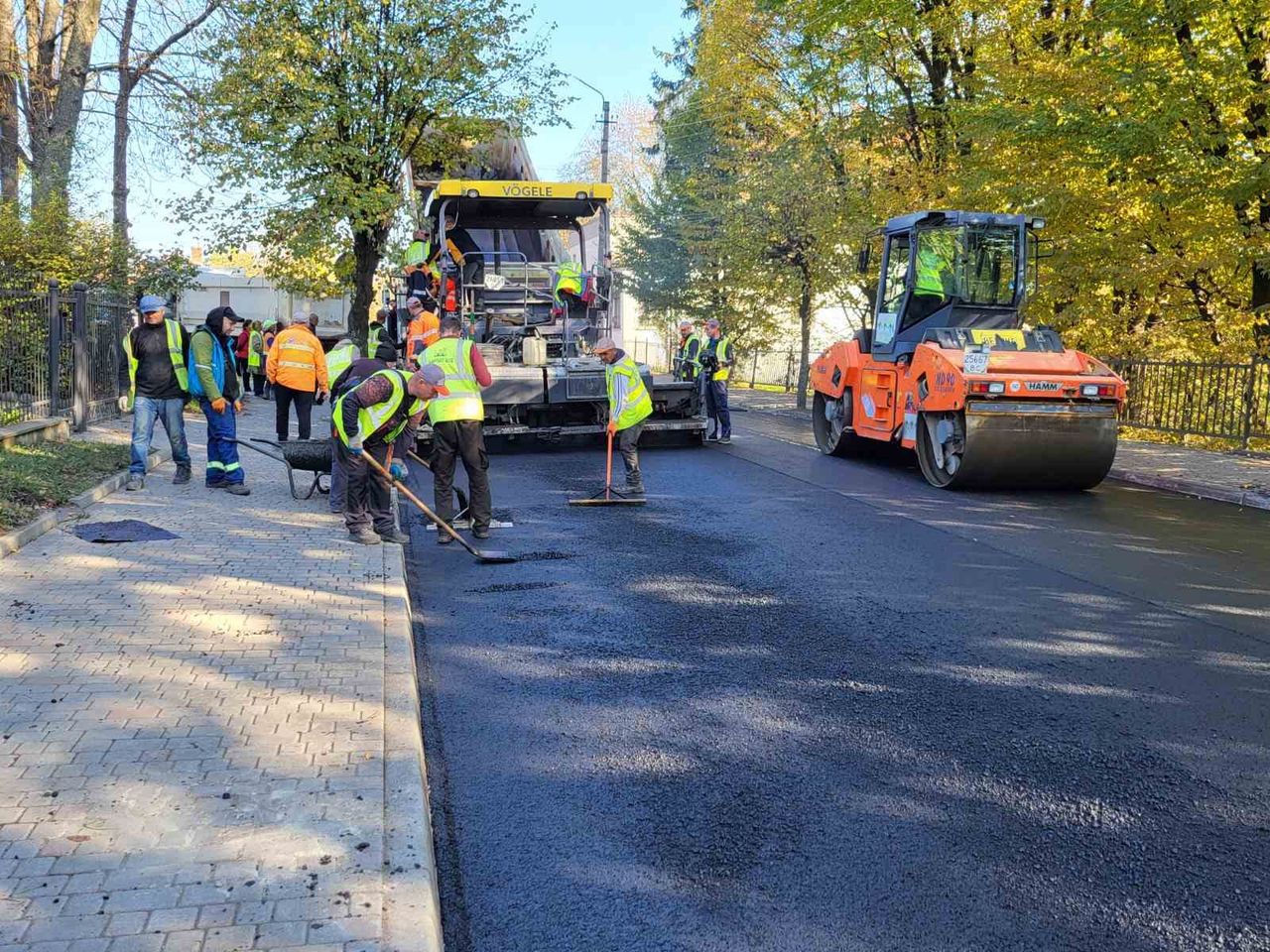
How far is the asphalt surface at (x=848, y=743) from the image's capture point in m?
3.17

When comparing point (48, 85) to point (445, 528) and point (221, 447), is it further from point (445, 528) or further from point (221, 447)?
point (445, 528)

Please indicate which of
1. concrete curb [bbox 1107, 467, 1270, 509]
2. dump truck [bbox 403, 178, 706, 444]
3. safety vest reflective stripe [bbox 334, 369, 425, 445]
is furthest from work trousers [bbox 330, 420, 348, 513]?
concrete curb [bbox 1107, 467, 1270, 509]

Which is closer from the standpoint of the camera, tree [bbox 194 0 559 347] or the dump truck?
the dump truck

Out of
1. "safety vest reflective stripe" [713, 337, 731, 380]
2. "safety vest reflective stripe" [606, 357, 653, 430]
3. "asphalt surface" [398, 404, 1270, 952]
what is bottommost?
"asphalt surface" [398, 404, 1270, 952]

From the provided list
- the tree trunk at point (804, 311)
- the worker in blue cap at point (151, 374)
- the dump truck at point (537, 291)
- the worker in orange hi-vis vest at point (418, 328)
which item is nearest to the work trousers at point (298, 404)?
A: the worker in orange hi-vis vest at point (418, 328)

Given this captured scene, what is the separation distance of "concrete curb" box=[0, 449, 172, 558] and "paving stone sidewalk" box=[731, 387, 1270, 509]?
410 inches

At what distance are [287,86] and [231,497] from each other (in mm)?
10860

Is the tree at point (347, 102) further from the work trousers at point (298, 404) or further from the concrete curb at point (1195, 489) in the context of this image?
the concrete curb at point (1195, 489)

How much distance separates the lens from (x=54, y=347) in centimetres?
1205

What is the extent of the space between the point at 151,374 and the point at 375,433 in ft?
9.51

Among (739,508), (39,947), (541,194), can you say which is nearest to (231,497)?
(739,508)

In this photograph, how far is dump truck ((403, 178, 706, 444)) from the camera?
1376 centimetres

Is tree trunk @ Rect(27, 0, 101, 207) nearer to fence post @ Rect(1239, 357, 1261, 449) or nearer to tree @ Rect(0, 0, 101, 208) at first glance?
tree @ Rect(0, 0, 101, 208)

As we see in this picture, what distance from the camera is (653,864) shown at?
3398mm
